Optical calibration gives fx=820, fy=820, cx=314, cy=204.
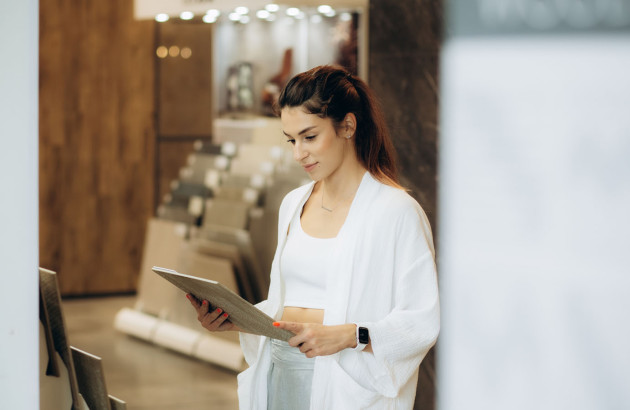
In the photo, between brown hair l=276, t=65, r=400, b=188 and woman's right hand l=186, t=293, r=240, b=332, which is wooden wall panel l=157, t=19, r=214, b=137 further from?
woman's right hand l=186, t=293, r=240, b=332

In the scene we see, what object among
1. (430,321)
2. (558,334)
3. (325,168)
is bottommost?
(558,334)

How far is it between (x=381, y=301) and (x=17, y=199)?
0.96 meters

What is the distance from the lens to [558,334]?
135 inches

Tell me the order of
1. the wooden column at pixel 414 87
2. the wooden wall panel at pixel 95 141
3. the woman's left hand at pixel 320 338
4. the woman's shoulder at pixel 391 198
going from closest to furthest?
the woman's left hand at pixel 320 338 → the woman's shoulder at pixel 391 198 → the wooden column at pixel 414 87 → the wooden wall panel at pixel 95 141

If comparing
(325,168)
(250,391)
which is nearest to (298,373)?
(250,391)

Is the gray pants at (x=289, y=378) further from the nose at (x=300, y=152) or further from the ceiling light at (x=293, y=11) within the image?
the ceiling light at (x=293, y=11)

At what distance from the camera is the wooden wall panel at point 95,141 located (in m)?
7.93

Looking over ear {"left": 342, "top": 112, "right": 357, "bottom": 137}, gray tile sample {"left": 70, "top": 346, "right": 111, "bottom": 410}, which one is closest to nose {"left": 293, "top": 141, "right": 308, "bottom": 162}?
ear {"left": 342, "top": 112, "right": 357, "bottom": 137}

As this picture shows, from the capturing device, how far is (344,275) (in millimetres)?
2010

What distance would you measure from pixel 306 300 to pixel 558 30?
1.94m

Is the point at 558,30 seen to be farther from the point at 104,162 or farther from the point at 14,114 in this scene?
the point at 104,162

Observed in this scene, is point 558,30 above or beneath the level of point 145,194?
above

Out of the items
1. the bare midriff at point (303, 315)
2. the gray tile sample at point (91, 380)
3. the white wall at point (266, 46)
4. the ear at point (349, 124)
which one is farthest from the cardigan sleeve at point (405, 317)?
the white wall at point (266, 46)

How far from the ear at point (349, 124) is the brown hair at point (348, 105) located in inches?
0.5
